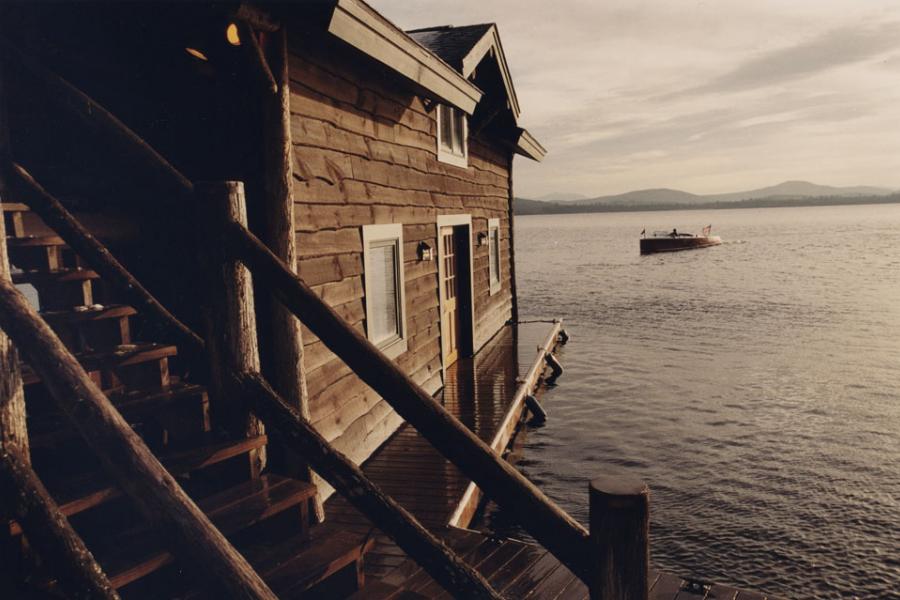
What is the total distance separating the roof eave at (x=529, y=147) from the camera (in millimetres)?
14721

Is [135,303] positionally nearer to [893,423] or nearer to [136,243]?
[136,243]

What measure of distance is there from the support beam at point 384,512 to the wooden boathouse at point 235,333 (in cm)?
1

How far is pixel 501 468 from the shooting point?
9.10ft

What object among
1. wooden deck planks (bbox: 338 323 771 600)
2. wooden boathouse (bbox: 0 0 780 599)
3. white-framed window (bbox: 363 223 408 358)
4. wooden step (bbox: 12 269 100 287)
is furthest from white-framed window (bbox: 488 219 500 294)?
wooden step (bbox: 12 269 100 287)

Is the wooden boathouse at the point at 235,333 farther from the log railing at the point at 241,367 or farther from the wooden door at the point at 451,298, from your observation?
the wooden door at the point at 451,298

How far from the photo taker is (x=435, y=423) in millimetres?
2869

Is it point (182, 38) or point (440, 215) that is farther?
point (440, 215)

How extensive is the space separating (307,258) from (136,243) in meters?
1.49

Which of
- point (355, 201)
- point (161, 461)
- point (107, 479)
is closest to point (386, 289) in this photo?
point (355, 201)

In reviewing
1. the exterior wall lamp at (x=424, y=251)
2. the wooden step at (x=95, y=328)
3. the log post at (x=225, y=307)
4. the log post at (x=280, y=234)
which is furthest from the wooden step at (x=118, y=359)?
the exterior wall lamp at (x=424, y=251)

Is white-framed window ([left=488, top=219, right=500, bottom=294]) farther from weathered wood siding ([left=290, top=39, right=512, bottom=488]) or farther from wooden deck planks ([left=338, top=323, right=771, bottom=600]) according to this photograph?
wooden deck planks ([left=338, top=323, right=771, bottom=600])

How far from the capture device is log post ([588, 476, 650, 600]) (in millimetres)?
→ 2641

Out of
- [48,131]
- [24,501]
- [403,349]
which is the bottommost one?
[403,349]

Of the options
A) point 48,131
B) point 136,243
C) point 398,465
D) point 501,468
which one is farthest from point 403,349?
point 501,468
